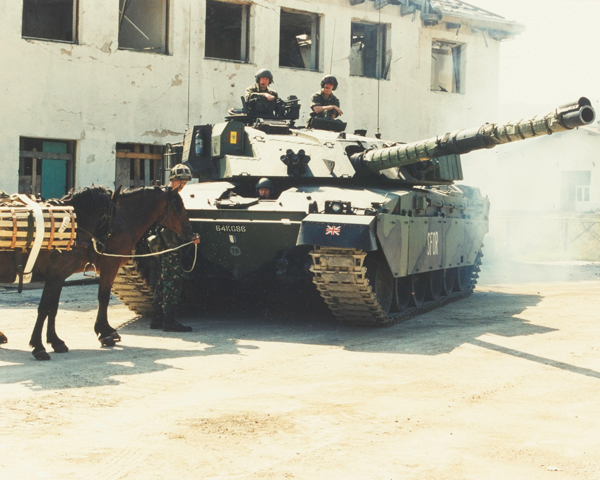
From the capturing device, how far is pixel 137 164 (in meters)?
18.6

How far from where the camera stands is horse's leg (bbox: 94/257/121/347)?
8773 mm

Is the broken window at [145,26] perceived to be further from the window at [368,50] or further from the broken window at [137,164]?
the window at [368,50]

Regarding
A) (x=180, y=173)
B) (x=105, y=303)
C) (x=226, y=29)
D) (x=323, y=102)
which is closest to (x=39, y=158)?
(x=323, y=102)

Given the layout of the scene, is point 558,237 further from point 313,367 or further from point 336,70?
point 313,367

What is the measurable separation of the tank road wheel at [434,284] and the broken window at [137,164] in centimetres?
747

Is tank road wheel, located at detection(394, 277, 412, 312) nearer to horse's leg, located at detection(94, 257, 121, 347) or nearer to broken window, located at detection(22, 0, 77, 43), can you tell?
horse's leg, located at detection(94, 257, 121, 347)

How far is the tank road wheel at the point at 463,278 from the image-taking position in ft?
47.3

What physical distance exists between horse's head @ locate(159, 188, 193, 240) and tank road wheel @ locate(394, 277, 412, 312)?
303 cm

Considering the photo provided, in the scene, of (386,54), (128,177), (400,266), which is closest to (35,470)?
(400,266)

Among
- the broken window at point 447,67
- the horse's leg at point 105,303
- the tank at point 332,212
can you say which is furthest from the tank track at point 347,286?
the broken window at point 447,67

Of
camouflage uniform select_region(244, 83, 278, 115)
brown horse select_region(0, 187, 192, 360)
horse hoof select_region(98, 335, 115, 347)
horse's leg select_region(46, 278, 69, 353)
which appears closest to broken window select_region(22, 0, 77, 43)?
camouflage uniform select_region(244, 83, 278, 115)

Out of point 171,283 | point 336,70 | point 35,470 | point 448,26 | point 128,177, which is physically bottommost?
point 35,470

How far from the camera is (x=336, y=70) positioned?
70.1ft

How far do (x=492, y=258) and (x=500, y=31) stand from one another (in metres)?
6.53
